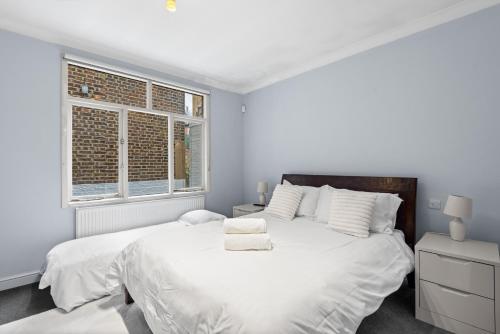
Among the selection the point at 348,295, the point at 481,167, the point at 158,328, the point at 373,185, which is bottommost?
the point at 158,328

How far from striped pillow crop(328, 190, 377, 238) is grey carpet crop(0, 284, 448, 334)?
654 millimetres

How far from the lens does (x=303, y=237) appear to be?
212cm

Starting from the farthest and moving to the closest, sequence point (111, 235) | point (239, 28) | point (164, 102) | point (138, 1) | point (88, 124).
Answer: point (164, 102) < point (88, 124) < point (111, 235) < point (239, 28) < point (138, 1)

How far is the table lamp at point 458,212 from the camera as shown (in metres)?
1.98

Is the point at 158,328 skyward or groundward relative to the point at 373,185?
groundward

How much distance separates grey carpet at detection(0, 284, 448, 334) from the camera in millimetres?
1852

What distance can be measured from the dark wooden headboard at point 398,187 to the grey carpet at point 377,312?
0.55 metres

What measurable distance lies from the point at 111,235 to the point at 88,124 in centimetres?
140

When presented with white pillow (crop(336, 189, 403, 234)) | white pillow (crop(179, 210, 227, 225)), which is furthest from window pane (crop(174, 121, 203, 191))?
white pillow (crop(336, 189, 403, 234))

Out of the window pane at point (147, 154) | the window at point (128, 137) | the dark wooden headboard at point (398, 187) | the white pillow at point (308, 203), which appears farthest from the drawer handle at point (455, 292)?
the window pane at point (147, 154)

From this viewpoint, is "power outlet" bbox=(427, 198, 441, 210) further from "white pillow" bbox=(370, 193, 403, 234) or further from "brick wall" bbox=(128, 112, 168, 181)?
"brick wall" bbox=(128, 112, 168, 181)

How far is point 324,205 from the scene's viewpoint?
2.72 m

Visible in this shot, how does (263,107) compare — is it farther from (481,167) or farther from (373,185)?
(481,167)

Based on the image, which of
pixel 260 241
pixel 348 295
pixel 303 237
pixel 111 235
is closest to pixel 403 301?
pixel 303 237
